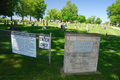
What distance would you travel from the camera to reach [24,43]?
5.45 metres

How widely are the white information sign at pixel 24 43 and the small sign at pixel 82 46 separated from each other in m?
2.31

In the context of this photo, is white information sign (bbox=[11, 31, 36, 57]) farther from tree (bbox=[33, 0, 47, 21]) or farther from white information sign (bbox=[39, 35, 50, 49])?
tree (bbox=[33, 0, 47, 21])

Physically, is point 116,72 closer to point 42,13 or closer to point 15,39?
point 15,39

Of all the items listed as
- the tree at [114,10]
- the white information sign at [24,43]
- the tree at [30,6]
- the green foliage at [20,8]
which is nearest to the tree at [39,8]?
the tree at [30,6]

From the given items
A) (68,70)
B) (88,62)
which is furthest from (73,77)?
(88,62)

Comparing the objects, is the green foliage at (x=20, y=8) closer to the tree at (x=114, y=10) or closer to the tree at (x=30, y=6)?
the tree at (x=30, y=6)

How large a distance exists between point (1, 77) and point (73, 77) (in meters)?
3.17

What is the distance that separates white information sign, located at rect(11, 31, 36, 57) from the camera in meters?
A: 5.25

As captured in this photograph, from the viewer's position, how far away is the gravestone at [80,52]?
425 cm

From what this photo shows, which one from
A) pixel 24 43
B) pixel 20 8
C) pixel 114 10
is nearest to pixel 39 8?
pixel 20 8

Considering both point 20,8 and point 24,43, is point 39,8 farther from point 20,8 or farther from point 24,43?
point 24,43

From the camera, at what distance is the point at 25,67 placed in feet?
16.7

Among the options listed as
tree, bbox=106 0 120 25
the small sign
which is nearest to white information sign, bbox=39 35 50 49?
the small sign

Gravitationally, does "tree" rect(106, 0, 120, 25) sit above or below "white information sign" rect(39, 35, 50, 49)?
above
